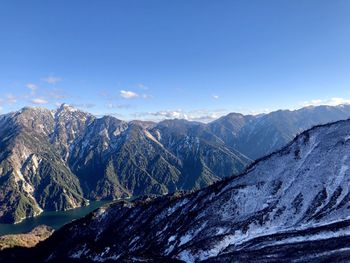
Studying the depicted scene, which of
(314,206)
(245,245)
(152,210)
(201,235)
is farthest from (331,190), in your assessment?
(152,210)

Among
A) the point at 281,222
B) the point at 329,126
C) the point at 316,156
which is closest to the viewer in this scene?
the point at 281,222

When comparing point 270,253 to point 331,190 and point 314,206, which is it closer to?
point 314,206

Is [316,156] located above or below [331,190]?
above

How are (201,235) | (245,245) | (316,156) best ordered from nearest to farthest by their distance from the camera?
(245,245) → (201,235) → (316,156)

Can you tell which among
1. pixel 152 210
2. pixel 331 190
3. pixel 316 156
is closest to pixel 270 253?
pixel 331 190

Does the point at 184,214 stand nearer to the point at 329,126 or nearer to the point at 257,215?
the point at 257,215

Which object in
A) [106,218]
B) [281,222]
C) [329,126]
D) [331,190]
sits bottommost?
[106,218]

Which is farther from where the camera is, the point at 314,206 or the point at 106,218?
the point at 106,218
